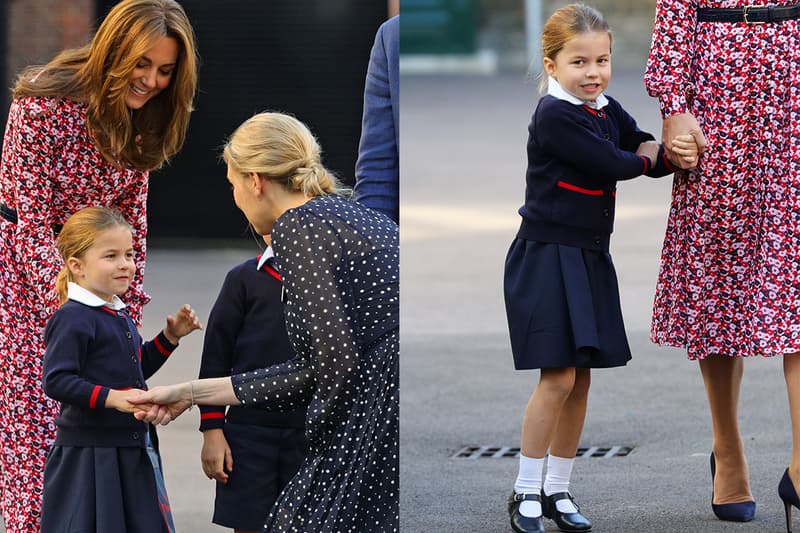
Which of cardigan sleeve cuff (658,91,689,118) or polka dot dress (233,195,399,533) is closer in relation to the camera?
polka dot dress (233,195,399,533)

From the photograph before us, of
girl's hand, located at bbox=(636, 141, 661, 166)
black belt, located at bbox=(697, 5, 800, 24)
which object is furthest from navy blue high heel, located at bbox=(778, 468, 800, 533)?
black belt, located at bbox=(697, 5, 800, 24)

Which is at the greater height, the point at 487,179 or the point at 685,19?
the point at 685,19

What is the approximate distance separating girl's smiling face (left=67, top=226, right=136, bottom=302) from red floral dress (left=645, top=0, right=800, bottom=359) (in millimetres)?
1705

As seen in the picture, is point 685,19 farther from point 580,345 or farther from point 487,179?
point 487,179

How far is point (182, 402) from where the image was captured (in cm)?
338

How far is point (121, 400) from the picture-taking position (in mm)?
3461

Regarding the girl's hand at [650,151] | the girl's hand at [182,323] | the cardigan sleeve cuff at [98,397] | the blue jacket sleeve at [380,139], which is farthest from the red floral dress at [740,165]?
the cardigan sleeve cuff at [98,397]

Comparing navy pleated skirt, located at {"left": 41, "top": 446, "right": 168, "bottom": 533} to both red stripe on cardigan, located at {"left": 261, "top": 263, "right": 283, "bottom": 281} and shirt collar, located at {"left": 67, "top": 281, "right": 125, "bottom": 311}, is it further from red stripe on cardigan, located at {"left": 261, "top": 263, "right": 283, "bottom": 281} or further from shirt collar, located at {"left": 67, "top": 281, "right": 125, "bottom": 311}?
red stripe on cardigan, located at {"left": 261, "top": 263, "right": 283, "bottom": 281}

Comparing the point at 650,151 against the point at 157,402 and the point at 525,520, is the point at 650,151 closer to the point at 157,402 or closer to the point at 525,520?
the point at 525,520

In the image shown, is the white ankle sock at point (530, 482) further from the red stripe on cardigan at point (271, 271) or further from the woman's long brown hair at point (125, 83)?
the woman's long brown hair at point (125, 83)

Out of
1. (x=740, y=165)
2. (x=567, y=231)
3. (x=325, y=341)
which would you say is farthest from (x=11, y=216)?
(x=740, y=165)

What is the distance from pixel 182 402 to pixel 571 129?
1489 mm

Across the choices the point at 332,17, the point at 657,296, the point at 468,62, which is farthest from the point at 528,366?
the point at 468,62

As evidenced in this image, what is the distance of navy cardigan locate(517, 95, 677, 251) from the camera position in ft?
13.4
